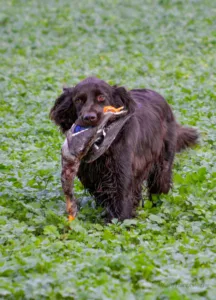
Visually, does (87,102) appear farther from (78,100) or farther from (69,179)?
(69,179)

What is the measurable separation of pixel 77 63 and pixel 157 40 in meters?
2.72

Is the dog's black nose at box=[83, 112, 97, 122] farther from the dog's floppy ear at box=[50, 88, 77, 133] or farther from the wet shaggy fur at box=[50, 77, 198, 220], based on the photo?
the dog's floppy ear at box=[50, 88, 77, 133]

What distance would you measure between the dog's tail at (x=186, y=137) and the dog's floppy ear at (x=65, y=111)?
2163 mm

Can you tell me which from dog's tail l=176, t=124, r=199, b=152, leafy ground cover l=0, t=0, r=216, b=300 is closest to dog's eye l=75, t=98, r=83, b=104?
leafy ground cover l=0, t=0, r=216, b=300

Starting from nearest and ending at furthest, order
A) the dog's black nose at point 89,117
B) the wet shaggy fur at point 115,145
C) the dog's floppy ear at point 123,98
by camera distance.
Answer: the dog's black nose at point 89,117
the wet shaggy fur at point 115,145
the dog's floppy ear at point 123,98

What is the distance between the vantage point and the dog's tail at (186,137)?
9.13m

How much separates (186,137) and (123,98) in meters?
2.29

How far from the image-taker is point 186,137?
9.24 metres

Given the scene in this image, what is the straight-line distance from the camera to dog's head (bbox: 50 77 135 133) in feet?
22.1

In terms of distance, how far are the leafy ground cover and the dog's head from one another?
2.55ft

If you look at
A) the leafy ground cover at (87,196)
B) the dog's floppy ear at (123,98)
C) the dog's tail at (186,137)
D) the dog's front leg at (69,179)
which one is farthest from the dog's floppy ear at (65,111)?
the dog's tail at (186,137)

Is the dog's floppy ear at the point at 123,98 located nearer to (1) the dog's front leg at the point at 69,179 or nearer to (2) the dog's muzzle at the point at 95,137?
(2) the dog's muzzle at the point at 95,137

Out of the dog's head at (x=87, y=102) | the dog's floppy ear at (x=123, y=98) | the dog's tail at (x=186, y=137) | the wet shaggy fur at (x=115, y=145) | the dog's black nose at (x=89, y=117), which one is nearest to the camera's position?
the dog's black nose at (x=89, y=117)

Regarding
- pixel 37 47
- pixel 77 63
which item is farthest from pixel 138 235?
pixel 37 47
